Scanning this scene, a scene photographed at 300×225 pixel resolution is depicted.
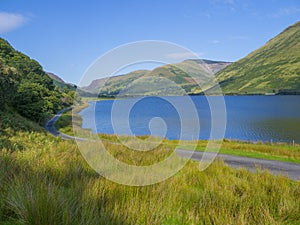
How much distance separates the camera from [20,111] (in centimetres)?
4847

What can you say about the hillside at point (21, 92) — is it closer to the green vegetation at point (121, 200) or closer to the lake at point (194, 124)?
the lake at point (194, 124)

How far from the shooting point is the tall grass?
3369mm

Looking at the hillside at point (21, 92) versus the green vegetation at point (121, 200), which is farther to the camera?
the hillside at point (21, 92)

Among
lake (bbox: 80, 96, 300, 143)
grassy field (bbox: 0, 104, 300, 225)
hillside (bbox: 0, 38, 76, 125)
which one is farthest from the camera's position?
lake (bbox: 80, 96, 300, 143)

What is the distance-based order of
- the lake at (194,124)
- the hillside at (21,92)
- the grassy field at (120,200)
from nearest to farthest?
the grassy field at (120,200) → the hillside at (21,92) → the lake at (194,124)

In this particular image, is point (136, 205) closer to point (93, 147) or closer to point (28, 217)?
point (28, 217)

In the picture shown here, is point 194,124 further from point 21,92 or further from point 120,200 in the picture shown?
point 120,200

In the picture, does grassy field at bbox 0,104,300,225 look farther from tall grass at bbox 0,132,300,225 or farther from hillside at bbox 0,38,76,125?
hillside at bbox 0,38,76,125

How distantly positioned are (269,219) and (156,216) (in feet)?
5.99

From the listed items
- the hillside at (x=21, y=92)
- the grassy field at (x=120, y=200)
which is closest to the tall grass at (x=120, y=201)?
the grassy field at (x=120, y=200)

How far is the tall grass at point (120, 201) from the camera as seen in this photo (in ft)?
11.1

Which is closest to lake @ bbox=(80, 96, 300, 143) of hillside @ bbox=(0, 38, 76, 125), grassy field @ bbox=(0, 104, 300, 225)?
grassy field @ bbox=(0, 104, 300, 225)

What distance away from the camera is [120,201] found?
14.6ft

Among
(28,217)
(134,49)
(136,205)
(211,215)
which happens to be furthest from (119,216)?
(134,49)
